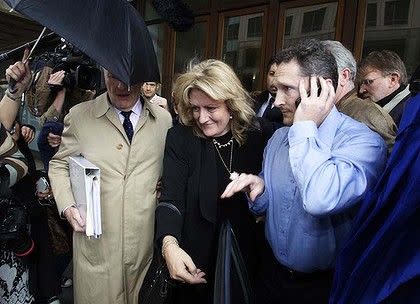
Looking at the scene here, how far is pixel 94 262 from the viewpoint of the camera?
2.00 meters

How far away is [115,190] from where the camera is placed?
6.39ft

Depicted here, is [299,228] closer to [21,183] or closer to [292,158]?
[292,158]

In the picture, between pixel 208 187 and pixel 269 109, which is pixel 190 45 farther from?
pixel 208 187

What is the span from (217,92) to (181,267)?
0.76 meters

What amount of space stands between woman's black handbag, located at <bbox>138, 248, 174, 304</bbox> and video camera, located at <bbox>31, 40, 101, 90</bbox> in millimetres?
1250

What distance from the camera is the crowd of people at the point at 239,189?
3.23ft

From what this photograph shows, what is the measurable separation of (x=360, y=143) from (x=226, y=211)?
2.27ft

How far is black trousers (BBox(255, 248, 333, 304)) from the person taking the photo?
1475mm

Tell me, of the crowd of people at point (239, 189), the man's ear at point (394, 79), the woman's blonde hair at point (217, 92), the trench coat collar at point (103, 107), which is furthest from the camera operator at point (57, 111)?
the man's ear at point (394, 79)

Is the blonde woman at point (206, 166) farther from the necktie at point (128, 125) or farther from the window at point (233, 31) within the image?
the window at point (233, 31)

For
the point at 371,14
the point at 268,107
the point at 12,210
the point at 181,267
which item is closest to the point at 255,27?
the point at 371,14

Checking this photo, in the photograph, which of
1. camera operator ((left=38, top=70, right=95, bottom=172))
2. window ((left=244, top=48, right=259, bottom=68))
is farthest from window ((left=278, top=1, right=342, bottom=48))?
camera operator ((left=38, top=70, right=95, bottom=172))

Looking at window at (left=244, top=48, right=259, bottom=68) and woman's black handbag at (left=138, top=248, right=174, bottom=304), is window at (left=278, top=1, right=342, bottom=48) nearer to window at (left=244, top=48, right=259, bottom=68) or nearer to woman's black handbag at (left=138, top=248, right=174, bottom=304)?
window at (left=244, top=48, right=259, bottom=68)

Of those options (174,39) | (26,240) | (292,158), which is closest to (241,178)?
(292,158)
